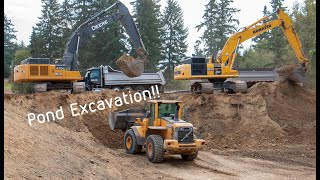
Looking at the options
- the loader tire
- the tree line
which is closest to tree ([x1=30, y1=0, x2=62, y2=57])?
the tree line

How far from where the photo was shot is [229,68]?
64.0ft

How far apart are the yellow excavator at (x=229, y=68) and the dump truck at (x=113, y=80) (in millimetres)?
3159

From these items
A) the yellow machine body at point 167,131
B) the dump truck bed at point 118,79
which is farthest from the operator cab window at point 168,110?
the dump truck bed at point 118,79

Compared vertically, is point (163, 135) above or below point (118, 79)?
below

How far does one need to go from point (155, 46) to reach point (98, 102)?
18.5 m

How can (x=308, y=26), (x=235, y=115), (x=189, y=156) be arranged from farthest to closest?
(x=308, y=26), (x=235, y=115), (x=189, y=156)

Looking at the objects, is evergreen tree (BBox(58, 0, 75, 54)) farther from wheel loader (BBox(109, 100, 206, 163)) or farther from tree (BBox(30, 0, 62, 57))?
wheel loader (BBox(109, 100, 206, 163))

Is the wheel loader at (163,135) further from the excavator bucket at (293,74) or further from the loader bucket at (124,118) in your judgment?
the excavator bucket at (293,74)

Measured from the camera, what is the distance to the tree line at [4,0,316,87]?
33781 mm

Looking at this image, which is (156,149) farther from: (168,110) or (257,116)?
(257,116)

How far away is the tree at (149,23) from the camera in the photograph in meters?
34.2

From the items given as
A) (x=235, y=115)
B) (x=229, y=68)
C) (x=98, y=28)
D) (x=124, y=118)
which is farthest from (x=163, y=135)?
(x=98, y=28)

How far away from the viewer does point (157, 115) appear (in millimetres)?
11750

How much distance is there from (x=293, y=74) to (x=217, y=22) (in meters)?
19.5
